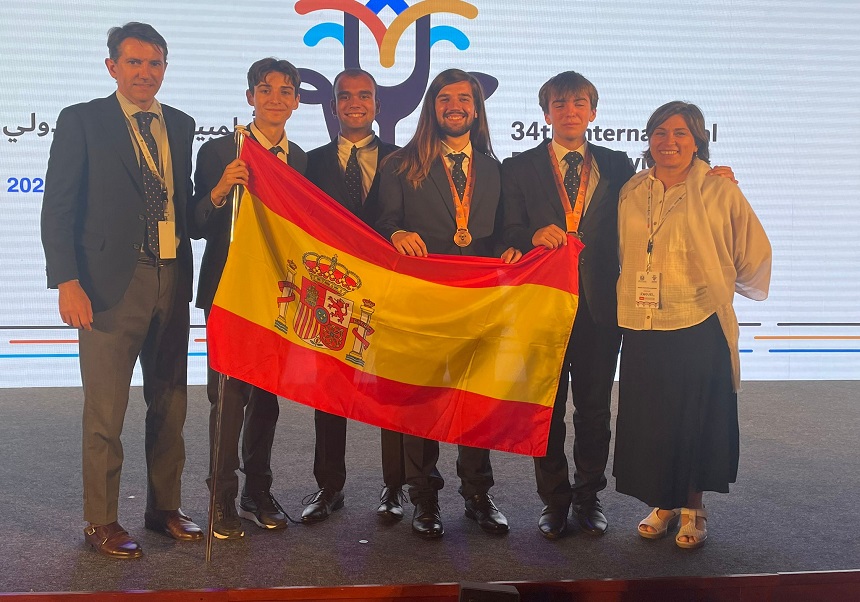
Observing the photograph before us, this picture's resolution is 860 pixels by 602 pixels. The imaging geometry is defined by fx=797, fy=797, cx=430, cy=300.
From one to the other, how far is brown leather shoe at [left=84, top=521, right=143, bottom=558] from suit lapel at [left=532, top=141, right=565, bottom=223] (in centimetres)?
186

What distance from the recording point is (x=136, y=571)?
2.58 meters

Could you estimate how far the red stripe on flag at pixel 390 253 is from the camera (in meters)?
2.75

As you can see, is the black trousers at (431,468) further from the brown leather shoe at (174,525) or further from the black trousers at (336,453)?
the brown leather shoe at (174,525)

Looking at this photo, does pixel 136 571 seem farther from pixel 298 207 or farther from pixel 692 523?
pixel 692 523

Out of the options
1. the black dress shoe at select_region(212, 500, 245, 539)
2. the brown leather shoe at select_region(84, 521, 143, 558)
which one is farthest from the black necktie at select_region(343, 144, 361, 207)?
the brown leather shoe at select_region(84, 521, 143, 558)

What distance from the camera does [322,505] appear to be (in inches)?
122

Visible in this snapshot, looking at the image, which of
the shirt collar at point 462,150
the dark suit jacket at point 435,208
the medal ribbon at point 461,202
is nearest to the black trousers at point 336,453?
the dark suit jacket at point 435,208

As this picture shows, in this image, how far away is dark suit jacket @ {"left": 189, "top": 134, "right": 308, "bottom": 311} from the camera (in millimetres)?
2832

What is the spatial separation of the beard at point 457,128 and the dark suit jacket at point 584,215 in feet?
0.66

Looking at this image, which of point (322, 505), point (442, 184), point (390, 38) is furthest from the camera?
point (390, 38)

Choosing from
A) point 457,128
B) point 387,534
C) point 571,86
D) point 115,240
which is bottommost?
point 387,534

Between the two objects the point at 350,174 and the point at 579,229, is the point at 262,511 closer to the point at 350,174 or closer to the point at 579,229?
the point at 350,174

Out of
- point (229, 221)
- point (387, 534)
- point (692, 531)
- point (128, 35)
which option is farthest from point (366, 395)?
point (128, 35)

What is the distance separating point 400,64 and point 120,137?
2.48 meters
